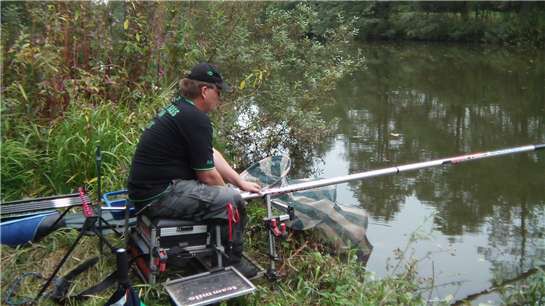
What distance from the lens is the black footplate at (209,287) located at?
10.9 feet

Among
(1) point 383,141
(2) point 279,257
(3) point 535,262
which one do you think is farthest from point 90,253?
(1) point 383,141

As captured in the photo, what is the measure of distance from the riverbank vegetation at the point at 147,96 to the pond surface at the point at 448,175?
512mm

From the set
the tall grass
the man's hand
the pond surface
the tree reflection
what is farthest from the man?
the tree reflection

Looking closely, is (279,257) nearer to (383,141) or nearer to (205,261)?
(205,261)

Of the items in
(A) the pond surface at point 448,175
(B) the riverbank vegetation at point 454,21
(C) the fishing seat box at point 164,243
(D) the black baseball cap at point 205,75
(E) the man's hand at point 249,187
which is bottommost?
(A) the pond surface at point 448,175

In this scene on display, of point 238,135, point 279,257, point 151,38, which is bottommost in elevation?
point 279,257

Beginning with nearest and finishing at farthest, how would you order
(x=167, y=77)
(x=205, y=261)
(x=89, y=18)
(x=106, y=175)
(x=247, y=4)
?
(x=205, y=261)
(x=106, y=175)
(x=89, y=18)
(x=167, y=77)
(x=247, y=4)

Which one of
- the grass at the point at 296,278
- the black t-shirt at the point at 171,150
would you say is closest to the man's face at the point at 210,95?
the black t-shirt at the point at 171,150

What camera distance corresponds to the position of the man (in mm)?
3553

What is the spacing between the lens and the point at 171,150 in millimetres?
3600

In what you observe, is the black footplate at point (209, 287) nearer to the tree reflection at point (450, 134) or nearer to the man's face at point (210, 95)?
the man's face at point (210, 95)

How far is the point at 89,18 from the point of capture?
5730 mm

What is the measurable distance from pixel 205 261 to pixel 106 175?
1511mm

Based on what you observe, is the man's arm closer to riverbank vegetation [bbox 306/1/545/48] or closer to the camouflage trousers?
the camouflage trousers
